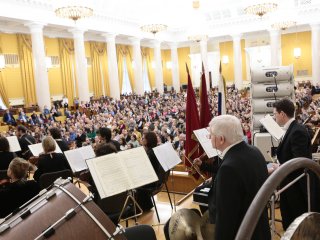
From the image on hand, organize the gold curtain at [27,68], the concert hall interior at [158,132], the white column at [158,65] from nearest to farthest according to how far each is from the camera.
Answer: the concert hall interior at [158,132], the gold curtain at [27,68], the white column at [158,65]

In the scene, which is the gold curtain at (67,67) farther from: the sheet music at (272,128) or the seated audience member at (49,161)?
the sheet music at (272,128)

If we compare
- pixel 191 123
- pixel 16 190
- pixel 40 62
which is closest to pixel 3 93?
pixel 40 62

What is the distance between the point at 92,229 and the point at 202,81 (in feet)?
14.0

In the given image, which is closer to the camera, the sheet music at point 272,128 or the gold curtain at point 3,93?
the sheet music at point 272,128

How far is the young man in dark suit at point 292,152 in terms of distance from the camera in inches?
131

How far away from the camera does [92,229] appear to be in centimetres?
196

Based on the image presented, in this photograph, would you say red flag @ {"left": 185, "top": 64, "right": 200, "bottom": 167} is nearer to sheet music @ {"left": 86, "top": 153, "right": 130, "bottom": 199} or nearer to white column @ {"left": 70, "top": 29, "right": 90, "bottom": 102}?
sheet music @ {"left": 86, "top": 153, "right": 130, "bottom": 199}

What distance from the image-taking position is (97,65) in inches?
1005

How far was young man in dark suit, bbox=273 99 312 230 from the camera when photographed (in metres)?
3.32

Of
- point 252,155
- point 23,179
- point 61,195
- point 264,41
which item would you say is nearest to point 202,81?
point 23,179

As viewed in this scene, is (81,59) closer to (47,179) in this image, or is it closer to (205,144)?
(47,179)

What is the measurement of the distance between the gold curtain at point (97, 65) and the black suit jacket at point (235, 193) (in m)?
23.8

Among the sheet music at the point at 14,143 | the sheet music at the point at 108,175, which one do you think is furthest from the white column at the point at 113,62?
the sheet music at the point at 108,175

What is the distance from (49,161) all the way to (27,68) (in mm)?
16323
